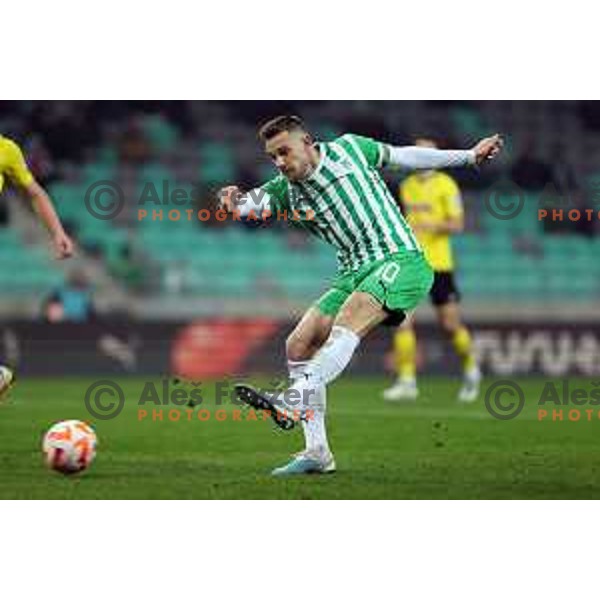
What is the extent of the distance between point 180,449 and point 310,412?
2.01m

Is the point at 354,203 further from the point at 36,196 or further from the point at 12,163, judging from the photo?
the point at 12,163

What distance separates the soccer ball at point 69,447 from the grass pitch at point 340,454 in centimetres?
9

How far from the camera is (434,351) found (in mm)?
17531

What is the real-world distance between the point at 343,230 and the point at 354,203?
6.1 inches

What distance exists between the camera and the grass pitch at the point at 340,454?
7445 millimetres

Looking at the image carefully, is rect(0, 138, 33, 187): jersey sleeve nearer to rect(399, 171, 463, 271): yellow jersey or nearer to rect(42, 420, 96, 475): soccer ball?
rect(42, 420, 96, 475): soccer ball

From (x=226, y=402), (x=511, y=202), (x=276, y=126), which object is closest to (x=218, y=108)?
(x=511, y=202)

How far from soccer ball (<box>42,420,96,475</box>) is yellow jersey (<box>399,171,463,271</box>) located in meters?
6.23

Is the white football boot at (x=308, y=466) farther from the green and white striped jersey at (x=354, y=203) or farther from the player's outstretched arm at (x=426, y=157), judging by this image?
the player's outstretched arm at (x=426, y=157)

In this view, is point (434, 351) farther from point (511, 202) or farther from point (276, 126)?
point (276, 126)

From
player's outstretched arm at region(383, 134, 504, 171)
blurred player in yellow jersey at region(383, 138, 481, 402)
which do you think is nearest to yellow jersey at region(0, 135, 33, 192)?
player's outstretched arm at region(383, 134, 504, 171)

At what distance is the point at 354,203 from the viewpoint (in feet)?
25.2

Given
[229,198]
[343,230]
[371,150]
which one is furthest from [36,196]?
[371,150]

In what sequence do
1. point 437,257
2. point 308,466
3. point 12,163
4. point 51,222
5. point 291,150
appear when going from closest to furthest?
point 291,150, point 308,466, point 51,222, point 12,163, point 437,257
